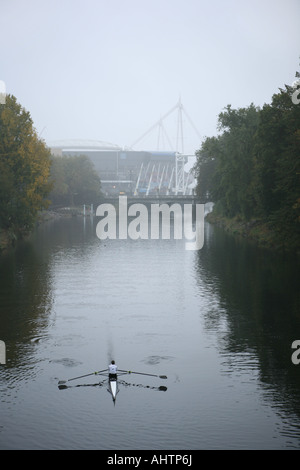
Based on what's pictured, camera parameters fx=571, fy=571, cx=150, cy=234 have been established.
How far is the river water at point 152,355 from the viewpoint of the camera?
21.4 metres

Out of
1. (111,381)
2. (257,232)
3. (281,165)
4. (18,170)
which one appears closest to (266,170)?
(281,165)

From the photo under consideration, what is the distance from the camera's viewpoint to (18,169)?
2876 inches

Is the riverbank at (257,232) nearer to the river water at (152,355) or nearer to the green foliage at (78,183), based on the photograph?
the river water at (152,355)

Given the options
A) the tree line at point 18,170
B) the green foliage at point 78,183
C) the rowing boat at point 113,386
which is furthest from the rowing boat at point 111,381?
the green foliage at point 78,183

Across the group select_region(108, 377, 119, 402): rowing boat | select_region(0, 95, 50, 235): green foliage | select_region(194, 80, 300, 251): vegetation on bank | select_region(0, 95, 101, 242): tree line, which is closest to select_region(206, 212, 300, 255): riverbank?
select_region(194, 80, 300, 251): vegetation on bank

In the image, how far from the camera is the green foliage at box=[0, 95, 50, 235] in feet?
236

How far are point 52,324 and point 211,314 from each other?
Result: 10651mm

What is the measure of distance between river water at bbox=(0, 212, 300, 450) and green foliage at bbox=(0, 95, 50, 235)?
1573 centimetres

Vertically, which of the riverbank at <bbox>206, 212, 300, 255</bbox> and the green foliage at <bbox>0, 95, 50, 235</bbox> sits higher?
the green foliage at <bbox>0, 95, 50, 235</bbox>

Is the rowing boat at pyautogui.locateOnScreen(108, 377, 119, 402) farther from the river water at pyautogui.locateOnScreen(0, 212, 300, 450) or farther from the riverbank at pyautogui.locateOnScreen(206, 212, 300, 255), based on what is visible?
→ the riverbank at pyautogui.locateOnScreen(206, 212, 300, 255)

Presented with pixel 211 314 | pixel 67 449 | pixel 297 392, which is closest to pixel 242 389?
pixel 297 392

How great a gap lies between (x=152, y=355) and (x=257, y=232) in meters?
54.1

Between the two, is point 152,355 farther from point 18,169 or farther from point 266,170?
point 18,169

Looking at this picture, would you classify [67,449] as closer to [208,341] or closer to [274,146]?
[208,341]
